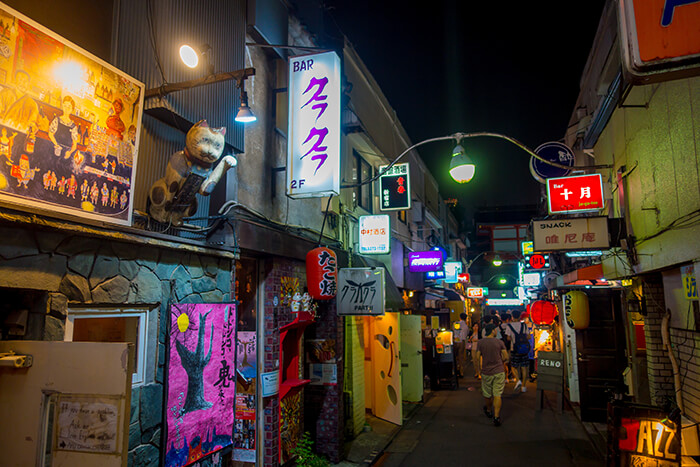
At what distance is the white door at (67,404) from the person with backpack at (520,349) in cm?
1482

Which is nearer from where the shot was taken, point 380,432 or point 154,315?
point 154,315

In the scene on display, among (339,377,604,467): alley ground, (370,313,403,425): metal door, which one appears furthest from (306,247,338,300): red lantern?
(370,313,403,425): metal door

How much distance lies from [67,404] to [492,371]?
10.1m

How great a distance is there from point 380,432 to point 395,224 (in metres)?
7.85

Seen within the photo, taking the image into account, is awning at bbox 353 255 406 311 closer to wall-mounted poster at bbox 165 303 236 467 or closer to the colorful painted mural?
the colorful painted mural

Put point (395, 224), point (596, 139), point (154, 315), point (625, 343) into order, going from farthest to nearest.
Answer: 1. point (395, 224)
2. point (596, 139)
3. point (625, 343)
4. point (154, 315)

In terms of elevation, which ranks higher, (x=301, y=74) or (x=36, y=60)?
(x=301, y=74)

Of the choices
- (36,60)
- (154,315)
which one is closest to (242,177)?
(154,315)

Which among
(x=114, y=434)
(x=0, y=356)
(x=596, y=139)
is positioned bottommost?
(x=114, y=434)

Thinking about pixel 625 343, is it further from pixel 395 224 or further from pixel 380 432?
pixel 395 224

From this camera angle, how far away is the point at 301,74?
7527mm

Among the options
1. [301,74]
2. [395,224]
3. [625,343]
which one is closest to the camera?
[301,74]

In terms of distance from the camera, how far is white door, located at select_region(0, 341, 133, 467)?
320 centimetres

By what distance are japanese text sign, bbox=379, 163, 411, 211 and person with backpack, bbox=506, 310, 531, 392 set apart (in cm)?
648
